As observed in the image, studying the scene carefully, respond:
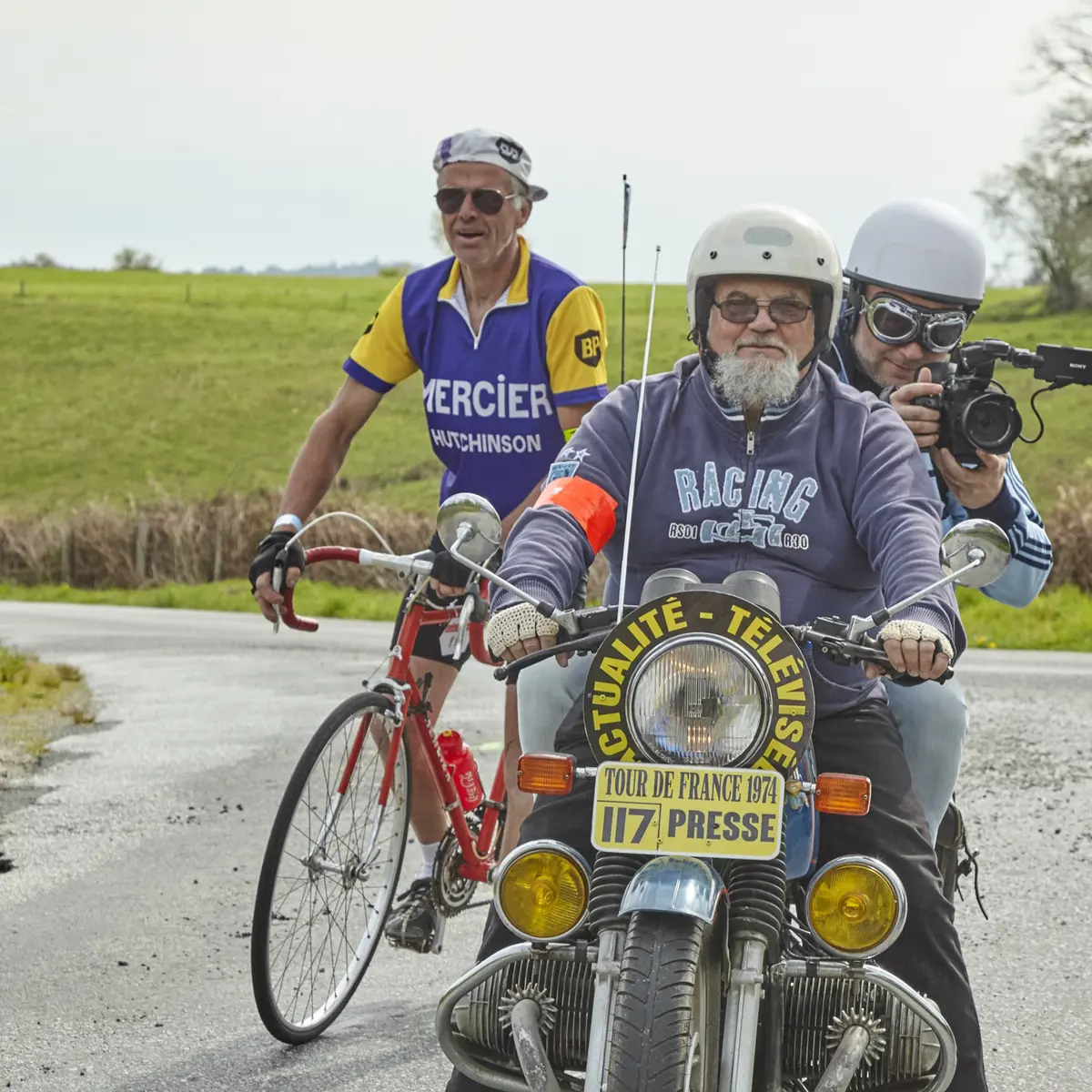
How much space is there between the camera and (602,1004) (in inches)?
115

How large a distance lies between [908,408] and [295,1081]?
7.70 feet

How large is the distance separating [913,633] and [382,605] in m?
23.9

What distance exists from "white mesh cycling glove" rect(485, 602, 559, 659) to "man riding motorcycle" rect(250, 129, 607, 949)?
201cm

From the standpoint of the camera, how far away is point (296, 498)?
5.56 metres

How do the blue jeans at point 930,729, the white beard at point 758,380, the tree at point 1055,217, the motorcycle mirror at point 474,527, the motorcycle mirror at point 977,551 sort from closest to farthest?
the motorcycle mirror at point 977,551 → the motorcycle mirror at point 474,527 → the white beard at point 758,380 → the blue jeans at point 930,729 → the tree at point 1055,217

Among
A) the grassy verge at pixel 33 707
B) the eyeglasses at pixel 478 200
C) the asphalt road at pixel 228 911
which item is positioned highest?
the eyeglasses at pixel 478 200

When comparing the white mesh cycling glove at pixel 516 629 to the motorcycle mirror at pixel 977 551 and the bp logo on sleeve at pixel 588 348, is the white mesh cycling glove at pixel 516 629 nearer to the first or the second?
the motorcycle mirror at pixel 977 551

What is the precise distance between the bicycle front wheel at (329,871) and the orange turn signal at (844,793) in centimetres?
194

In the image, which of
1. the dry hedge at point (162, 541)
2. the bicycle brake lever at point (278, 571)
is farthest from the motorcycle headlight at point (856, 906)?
the dry hedge at point (162, 541)

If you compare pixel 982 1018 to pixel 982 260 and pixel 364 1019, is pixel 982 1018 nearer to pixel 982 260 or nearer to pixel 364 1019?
pixel 364 1019

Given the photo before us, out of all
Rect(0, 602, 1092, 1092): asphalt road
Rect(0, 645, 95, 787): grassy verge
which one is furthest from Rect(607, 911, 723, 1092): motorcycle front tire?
Rect(0, 645, 95, 787): grassy verge

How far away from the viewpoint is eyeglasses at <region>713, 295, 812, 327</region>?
4027 mm

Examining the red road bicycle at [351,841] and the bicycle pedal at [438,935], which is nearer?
the red road bicycle at [351,841]

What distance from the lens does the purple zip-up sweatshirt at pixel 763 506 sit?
12.2ft
